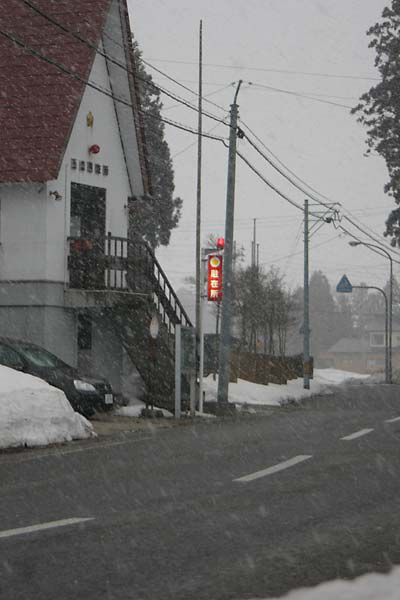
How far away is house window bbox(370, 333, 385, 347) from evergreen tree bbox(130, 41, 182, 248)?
282 ft

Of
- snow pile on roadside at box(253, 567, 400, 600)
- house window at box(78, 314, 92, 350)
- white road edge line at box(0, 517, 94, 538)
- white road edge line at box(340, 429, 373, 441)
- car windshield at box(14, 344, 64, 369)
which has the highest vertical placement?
house window at box(78, 314, 92, 350)

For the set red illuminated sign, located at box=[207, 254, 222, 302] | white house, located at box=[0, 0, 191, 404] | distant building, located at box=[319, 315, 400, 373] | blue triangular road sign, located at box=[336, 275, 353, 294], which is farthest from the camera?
distant building, located at box=[319, 315, 400, 373]

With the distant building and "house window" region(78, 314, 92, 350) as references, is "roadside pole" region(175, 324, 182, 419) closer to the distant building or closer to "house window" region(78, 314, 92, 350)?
"house window" region(78, 314, 92, 350)

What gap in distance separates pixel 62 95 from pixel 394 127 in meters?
23.2

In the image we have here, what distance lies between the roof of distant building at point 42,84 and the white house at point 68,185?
0.03 m

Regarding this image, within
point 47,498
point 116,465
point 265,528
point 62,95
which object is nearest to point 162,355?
point 62,95

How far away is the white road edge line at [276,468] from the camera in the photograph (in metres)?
9.97

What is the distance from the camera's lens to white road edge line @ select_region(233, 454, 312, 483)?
997 cm

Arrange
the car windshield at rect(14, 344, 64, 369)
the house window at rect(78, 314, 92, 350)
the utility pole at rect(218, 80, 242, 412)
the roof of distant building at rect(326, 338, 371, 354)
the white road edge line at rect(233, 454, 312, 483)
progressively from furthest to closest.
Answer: the roof of distant building at rect(326, 338, 371, 354)
the house window at rect(78, 314, 92, 350)
the utility pole at rect(218, 80, 242, 412)
the car windshield at rect(14, 344, 64, 369)
the white road edge line at rect(233, 454, 312, 483)

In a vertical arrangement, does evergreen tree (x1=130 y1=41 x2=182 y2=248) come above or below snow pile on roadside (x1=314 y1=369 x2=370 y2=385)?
above

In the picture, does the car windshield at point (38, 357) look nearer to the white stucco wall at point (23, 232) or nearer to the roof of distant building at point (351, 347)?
the white stucco wall at point (23, 232)

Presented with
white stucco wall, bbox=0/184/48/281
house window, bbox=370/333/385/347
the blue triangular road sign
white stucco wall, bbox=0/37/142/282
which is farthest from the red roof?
house window, bbox=370/333/385/347

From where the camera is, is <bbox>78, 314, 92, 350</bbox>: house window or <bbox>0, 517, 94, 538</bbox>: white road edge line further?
<bbox>78, 314, 92, 350</bbox>: house window

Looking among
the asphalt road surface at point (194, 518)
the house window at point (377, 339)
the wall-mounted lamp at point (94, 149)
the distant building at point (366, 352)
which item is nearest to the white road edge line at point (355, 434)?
the asphalt road surface at point (194, 518)
